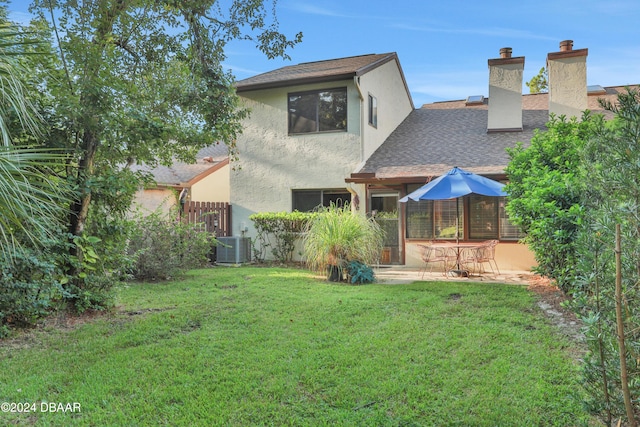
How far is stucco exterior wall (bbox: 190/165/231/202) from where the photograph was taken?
1645cm

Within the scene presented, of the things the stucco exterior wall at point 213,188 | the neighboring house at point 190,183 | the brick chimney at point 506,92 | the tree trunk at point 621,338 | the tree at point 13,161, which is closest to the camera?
the tree trunk at point 621,338

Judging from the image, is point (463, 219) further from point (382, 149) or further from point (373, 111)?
point (373, 111)

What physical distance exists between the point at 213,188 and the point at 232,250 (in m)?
6.31

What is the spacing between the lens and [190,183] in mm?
15164

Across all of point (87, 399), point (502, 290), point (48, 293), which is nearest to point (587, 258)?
point (87, 399)

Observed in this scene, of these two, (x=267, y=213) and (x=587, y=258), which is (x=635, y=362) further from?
(x=267, y=213)

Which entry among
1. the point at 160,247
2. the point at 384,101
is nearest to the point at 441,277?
the point at 160,247

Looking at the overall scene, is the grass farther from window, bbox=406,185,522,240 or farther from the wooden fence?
the wooden fence

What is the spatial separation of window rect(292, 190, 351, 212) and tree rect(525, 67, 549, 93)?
1819 cm

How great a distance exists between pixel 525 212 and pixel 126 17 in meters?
7.04

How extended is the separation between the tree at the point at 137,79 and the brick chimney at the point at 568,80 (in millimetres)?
9118

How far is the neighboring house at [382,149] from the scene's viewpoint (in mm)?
10891

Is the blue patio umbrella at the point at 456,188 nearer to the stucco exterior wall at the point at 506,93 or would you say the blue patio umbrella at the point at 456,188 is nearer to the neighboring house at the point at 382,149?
the neighboring house at the point at 382,149

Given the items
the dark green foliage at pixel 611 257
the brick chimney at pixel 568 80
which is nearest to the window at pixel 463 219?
the brick chimney at pixel 568 80
